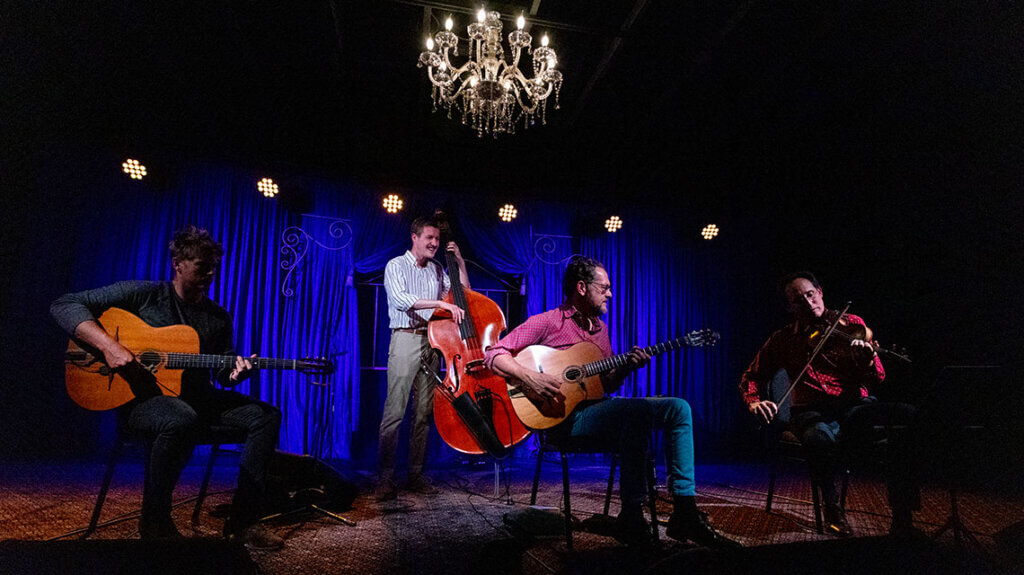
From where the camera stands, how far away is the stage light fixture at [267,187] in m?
6.02

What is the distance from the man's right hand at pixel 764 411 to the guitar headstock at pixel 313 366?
2924 millimetres

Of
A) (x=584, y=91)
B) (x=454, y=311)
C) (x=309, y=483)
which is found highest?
(x=584, y=91)

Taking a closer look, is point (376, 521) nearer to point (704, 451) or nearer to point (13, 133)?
point (704, 451)

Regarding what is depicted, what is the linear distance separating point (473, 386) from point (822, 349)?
2665 millimetres

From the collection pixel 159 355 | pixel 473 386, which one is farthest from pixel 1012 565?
pixel 159 355

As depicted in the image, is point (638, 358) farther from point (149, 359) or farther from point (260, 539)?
point (149, 359)

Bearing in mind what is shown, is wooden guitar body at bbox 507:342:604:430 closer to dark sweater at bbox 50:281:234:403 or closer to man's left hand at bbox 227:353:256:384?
man's left hand at bbox 227:353:256:384

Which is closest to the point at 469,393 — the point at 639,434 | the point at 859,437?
the point at 639,434

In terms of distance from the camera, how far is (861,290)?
260 inches

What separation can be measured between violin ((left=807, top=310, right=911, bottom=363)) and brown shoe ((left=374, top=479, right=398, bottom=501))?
11.3 ft

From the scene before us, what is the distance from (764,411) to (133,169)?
6924 millimetres

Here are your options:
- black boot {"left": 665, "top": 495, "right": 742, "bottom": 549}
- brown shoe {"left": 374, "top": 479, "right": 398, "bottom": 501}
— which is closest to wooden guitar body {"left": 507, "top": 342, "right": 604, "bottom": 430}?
black boot {"left": 665, "top": 495, "right": 742, "bottom": 549}

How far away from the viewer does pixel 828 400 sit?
11.2 ft

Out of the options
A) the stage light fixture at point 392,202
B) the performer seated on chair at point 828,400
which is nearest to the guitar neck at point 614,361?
the performer seated on chair at point 828,400
